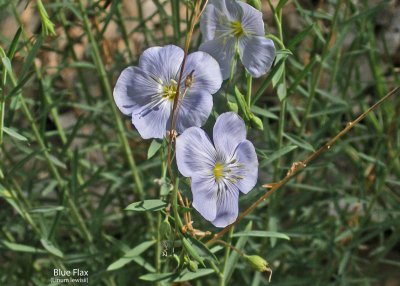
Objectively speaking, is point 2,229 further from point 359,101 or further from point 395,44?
point 395,44

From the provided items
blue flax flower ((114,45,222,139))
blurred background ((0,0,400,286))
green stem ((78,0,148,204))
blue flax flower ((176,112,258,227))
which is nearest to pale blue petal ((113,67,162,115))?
blue flax flower ((114,45,222,139))

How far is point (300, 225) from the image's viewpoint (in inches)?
61.6

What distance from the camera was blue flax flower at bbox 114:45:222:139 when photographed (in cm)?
95

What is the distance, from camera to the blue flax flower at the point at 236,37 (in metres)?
0.95

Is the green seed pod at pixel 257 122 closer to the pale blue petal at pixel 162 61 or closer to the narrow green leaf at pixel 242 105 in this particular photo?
the narrow green leaf at pixel 242 105

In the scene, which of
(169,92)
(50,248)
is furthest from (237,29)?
(50,248)

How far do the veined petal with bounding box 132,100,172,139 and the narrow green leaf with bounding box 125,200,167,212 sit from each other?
3.6 inches

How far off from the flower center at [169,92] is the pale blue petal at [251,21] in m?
0.13

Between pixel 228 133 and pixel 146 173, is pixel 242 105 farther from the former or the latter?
pixel 146 173

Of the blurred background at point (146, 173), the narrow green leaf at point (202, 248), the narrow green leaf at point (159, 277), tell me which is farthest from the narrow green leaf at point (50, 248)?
the narrow green leaf at point (202, 248)

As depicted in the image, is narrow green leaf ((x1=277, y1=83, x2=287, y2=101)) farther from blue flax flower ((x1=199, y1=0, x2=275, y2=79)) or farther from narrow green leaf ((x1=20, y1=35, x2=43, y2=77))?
narrow green leaf ((x1=20, y1=35, x2=43, y2=77))

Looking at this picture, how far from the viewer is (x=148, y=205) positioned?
988mm

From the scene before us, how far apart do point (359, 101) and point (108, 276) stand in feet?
2.26

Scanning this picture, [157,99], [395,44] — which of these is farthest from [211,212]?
[395,44]
